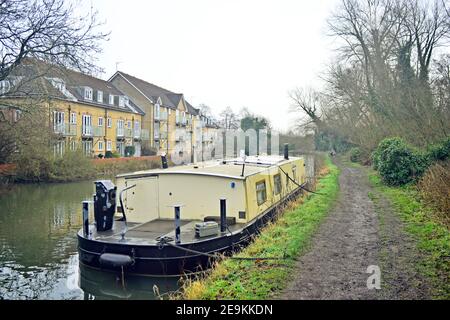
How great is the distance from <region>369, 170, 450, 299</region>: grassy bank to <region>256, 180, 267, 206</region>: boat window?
350cm

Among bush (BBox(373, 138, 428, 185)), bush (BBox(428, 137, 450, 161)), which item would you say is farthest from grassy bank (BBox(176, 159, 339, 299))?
bush (BBox(373, 138, 428, 185))

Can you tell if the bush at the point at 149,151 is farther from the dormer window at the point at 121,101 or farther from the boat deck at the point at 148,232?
the boat deck at the point at 148,232

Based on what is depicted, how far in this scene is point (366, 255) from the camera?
7.01 m

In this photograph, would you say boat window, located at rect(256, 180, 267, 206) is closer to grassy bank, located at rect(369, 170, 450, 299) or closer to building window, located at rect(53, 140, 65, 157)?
grassy bank, located at rect(369, 170, 450, 299)

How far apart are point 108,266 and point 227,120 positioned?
264 ft

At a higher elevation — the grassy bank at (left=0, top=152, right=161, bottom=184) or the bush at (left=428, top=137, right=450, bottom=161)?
the bush at (left=428, top=137, right=450, bottom=161)

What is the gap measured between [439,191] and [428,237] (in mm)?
2715

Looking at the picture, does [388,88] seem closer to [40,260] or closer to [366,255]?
[366,255]

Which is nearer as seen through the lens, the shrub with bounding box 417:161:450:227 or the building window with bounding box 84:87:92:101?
the shrub with bounding box 417:161:450:227

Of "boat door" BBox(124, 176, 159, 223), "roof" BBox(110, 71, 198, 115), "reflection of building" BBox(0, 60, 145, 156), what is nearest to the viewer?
"boat door" BBox(124, 176, 159, 223)

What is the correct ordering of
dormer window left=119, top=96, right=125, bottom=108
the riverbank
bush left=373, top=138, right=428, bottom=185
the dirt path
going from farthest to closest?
dormer window left=119, top=96, right=125, bottom=108, the riverbank, bush left=373, top=138, right=428, bottom=185, the dirt path

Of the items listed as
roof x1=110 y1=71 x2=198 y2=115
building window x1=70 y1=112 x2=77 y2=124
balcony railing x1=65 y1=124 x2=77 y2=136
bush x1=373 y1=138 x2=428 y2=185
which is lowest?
bush x1=373 y1=138 x2=428 y2=185

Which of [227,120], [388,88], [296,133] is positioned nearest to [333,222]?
[388,88]

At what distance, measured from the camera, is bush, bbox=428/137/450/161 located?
13.2 metres
